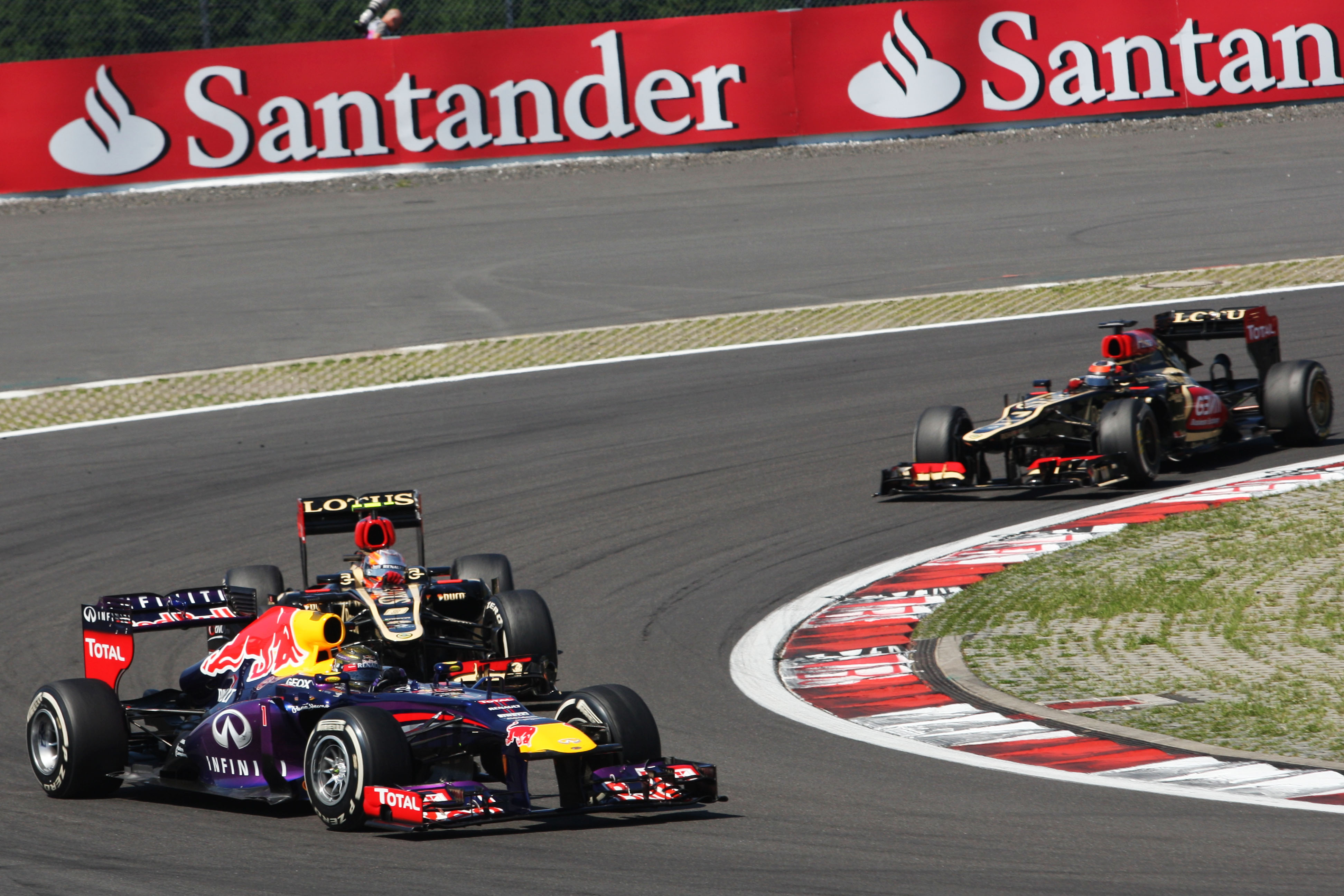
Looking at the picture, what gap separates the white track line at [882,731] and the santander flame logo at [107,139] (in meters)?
16.6

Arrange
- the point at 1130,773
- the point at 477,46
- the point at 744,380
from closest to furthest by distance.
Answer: the point at 1130,773 < the point at 744,380 < the point at 477,46

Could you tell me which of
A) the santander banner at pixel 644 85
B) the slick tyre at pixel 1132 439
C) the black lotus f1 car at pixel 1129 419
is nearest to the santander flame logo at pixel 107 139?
the santander banner at pixel 644 85

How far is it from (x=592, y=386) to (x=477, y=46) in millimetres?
9307

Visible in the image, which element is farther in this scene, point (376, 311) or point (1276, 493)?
point (376, 311)

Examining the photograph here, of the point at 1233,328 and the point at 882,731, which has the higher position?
the point at 1233,328

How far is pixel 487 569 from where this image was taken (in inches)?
457

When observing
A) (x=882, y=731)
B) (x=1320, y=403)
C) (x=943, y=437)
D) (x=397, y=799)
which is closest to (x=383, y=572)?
(x=882, y=731)

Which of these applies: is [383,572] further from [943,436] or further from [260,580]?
[943,436]

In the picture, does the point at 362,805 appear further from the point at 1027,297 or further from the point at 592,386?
the point at 1027,297

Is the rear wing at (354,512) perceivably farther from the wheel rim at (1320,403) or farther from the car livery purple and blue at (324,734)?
the wheel rim at (1320,403)

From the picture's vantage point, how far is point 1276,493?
14578mm

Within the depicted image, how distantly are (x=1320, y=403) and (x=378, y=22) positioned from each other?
1601cm

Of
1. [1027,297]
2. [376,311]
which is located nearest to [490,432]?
[376,311]

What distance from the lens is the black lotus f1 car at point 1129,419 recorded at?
15.4 metres
